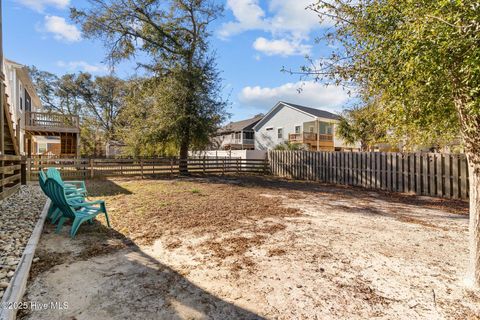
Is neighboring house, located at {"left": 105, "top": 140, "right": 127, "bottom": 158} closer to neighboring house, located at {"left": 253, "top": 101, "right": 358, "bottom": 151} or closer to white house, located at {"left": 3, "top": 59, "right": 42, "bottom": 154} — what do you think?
white house, located at {"left": 3, "top": 59, "right": 42, "bottom": 154}

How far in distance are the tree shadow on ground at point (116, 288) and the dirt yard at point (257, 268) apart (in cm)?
1

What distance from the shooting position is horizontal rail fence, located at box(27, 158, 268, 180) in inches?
521

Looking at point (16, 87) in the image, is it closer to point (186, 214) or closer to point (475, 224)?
point (186, 214)

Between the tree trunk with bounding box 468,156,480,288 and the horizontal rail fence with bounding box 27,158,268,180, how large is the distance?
14478 mm

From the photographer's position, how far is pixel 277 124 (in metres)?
30.5

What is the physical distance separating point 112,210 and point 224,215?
9.48 ft

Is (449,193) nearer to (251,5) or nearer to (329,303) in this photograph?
(329,303)

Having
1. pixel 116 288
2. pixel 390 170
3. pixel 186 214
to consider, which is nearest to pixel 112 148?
pixel 186 214

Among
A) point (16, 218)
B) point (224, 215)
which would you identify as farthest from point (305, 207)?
point (16, 218)

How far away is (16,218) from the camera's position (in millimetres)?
5074

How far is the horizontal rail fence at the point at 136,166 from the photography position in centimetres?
A: 1324

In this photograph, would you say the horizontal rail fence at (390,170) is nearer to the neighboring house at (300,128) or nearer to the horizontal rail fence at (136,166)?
the horizontal rail fence at (136,166)

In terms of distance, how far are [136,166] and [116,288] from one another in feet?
42.9

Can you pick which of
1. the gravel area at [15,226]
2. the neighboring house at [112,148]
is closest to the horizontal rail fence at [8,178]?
the gravel area at [15,226]
